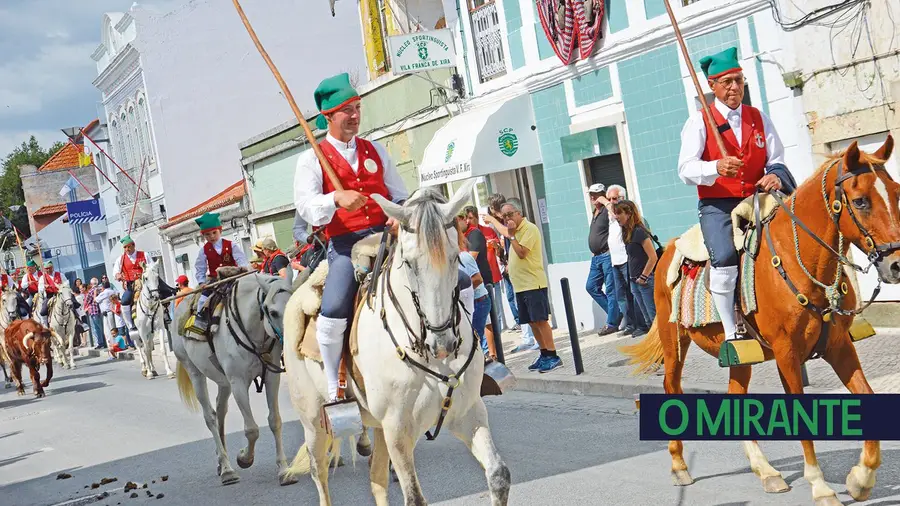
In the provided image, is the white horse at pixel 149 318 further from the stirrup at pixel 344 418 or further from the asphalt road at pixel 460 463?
the stirrup at pixel 344 418

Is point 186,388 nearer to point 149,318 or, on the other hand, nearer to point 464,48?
point 149,318

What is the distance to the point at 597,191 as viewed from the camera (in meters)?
14.7

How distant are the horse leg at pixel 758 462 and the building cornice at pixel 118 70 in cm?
3434

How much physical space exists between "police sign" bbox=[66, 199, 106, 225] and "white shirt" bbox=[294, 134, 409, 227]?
44.2m

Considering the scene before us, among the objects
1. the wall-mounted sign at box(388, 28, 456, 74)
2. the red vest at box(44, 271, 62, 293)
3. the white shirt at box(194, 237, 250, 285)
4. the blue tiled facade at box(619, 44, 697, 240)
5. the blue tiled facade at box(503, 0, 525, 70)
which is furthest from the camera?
the red vest at box(44, 271, 62, 293)

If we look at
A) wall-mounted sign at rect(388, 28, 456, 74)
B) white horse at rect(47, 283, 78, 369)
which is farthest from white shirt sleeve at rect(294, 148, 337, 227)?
white horse at rect(47, 283, 78, 369)

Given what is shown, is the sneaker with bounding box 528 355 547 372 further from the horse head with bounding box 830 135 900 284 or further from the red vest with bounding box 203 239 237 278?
the horse head with bounding box 830 135 900 284

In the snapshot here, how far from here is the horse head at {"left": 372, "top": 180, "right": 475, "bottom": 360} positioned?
5035mm

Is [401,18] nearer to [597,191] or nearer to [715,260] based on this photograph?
[597,191]

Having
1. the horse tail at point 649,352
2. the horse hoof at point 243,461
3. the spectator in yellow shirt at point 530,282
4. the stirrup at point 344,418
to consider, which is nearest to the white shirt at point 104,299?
the spectator in yellow shirt at point 530,282

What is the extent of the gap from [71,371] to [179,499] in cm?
1958

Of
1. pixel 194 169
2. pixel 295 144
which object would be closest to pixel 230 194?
pixel 194 169

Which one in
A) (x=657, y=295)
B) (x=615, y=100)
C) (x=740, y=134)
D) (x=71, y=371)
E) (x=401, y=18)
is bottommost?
(x=71, y=371)

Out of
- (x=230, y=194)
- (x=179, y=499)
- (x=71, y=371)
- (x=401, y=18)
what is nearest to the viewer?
(x=179, y=499)
